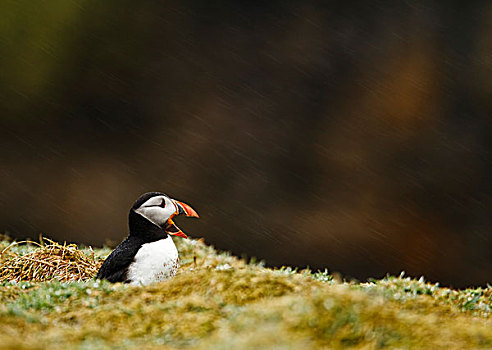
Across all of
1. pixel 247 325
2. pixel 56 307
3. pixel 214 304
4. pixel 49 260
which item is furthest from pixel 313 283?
pixel 49 260

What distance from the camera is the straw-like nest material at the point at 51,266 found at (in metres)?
5.11

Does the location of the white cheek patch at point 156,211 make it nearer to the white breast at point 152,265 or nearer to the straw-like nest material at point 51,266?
the white breast at point 152,265

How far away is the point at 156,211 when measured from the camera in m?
4.61

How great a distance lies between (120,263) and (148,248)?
0.22 m

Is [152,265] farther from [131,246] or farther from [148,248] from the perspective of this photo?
[131,246]

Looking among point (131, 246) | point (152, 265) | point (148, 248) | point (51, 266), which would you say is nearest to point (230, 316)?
point (152, 265)

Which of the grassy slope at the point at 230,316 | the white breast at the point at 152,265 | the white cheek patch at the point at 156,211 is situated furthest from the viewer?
the white cheek patch at the point at 156,211

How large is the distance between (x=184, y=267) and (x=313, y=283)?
5.80ft

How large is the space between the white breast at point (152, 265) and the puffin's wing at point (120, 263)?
0.12 ft

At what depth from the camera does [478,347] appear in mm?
2789

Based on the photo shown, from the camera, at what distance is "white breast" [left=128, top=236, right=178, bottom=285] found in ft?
14.2

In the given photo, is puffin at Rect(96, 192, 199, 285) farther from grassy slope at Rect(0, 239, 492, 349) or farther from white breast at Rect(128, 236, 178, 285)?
grassy slope at Rect(0, 239, 492, 349)

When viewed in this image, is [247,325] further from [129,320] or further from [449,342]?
[449,342]

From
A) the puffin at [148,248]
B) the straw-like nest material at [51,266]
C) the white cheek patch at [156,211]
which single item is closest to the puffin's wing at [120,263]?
the puffin at [148,248]
